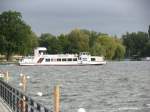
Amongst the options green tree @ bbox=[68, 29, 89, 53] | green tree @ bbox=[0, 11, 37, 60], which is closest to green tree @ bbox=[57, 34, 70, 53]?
green tree @ bbox=[68, 29, 89, 53]

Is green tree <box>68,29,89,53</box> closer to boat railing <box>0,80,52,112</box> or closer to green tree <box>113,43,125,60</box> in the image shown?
green tree <box>113,43,125,60</box>

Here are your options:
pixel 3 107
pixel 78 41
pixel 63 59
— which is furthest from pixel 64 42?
pixel 3 107

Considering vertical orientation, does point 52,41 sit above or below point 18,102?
above

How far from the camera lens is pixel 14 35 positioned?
156875mm

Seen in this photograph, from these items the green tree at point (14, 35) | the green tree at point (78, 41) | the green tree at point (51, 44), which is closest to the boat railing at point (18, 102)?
the green tree at point (14, 35)

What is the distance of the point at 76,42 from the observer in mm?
167000

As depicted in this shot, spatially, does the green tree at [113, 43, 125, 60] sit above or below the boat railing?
above

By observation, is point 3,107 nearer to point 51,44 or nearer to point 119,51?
point 119,51

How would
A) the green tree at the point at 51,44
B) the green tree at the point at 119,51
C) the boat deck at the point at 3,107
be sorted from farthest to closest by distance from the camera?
the green tree at the point at 51,44
the green tree at the point at 119,51
the boat deck at the point at 3,107

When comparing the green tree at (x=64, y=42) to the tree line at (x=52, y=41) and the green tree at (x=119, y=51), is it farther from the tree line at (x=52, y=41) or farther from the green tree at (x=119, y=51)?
the green tree at (x=119, y=51)

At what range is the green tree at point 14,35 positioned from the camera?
15338 centimetres

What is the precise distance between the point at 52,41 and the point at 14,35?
22.9 m

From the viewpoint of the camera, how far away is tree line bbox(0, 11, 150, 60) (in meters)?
154

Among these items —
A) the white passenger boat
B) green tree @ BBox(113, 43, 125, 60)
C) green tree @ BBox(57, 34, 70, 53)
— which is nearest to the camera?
the white passenger boat
